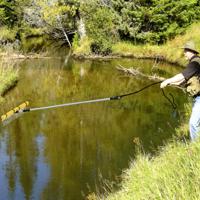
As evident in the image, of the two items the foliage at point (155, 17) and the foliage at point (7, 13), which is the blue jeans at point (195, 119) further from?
the foliage at point (7, 13)

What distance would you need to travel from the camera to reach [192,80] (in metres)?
7.92

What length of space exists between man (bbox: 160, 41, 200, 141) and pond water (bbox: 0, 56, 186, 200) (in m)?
2.71

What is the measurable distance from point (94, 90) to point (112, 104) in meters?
2.37

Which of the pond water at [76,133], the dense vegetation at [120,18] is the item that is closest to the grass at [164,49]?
the dense vegetation at [120,18]

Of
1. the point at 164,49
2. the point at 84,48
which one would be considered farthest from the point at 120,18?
the point at 164,49

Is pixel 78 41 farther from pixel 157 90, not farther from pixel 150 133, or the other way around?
pixel 150 133

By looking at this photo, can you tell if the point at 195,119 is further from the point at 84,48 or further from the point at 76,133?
the point at 84,48

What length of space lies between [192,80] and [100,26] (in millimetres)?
20475

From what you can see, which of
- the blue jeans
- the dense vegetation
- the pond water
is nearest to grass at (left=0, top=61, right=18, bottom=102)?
the pond water

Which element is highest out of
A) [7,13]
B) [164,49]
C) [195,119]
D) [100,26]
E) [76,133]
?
[195,119]

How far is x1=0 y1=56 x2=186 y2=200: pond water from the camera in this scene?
10.8 meters

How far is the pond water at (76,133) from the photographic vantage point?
35.4ft

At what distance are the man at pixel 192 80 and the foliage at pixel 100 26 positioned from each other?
19513mm

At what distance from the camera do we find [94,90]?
787 inches
